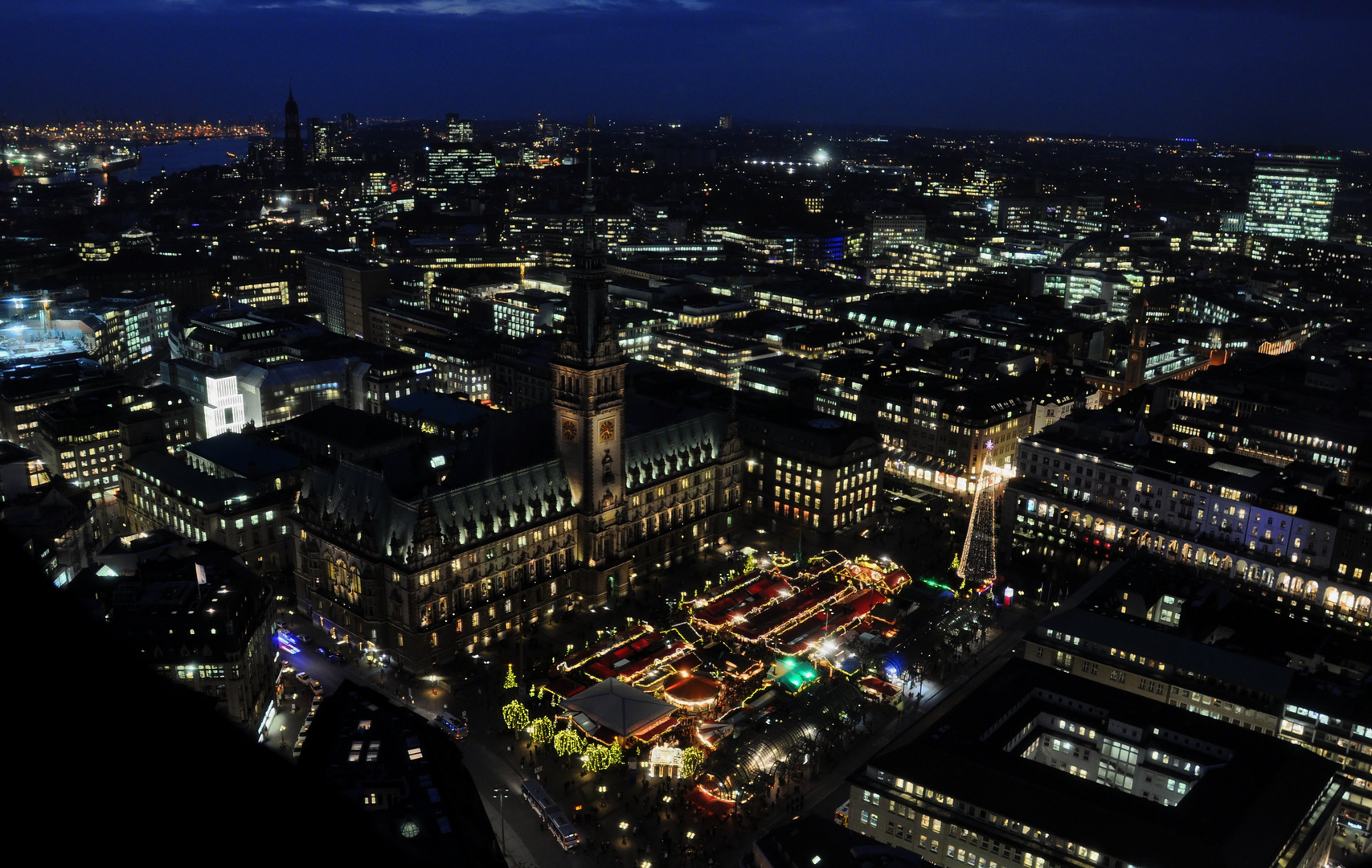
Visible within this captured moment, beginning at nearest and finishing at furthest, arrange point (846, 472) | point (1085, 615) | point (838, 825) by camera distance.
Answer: point (838, 825)
point (1085, 615)
point (846, 472)

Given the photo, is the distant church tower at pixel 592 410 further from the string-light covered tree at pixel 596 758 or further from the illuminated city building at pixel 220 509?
the illuminated city building at pixel 220 509

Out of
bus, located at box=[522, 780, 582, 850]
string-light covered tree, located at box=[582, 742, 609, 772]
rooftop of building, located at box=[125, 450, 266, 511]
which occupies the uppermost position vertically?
rooftop of building, located at box=[125, 450, 266, 511]

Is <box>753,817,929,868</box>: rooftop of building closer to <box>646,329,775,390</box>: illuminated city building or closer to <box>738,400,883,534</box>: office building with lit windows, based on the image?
<box>738,400,883,534</box>: office building with lit windows

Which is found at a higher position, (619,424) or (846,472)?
(619,424)

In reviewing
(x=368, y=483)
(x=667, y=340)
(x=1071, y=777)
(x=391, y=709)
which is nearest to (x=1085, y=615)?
(x=1071, y=777)

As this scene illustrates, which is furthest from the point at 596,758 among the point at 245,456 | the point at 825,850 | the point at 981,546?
the point at 245,456

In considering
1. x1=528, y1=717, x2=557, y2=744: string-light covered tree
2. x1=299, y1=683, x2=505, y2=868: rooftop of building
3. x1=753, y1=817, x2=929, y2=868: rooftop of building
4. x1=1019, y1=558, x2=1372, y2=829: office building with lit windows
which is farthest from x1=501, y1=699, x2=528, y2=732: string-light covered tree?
x1=1019, y1=558, x2=1372, y2=829: office building with lit windows

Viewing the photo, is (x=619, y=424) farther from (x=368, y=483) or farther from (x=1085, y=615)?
(x=1085, y=615)
